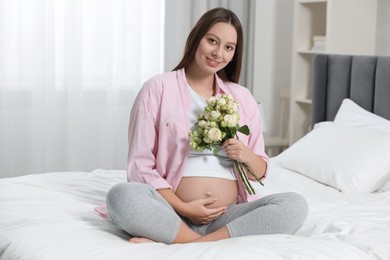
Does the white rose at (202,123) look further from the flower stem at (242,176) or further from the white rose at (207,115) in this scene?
the flower stem at (242,176)

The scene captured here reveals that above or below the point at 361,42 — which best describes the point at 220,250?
below

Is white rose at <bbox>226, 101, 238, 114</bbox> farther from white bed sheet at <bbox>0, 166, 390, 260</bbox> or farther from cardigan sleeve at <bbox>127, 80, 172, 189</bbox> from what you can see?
white bed sheet at <bbox>0, 166, 390, 260</bbox>

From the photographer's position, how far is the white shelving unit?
4402 millimetres

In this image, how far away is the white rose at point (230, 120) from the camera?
2357 mm

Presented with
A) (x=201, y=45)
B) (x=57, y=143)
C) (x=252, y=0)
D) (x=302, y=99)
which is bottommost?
(x=57, y=143)

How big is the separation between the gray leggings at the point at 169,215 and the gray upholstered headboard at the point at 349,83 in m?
1.65

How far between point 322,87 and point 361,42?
0.49 meters

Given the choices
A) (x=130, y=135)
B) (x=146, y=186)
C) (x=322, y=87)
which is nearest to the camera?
(x=146, y=186)

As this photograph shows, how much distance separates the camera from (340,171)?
10.6 ft

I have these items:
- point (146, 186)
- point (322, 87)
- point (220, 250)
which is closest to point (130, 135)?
point (146, 186)

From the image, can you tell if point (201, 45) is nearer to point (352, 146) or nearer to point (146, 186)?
point (146, 186)

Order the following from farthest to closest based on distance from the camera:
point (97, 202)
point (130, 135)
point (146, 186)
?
point (97, 202), point (130, 135), point (146, 186)

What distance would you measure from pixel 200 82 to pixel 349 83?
1.64 metres

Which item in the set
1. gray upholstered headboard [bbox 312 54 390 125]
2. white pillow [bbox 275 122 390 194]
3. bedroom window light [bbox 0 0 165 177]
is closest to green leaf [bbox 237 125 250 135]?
white pillow [bbox 275 122 390 194]
